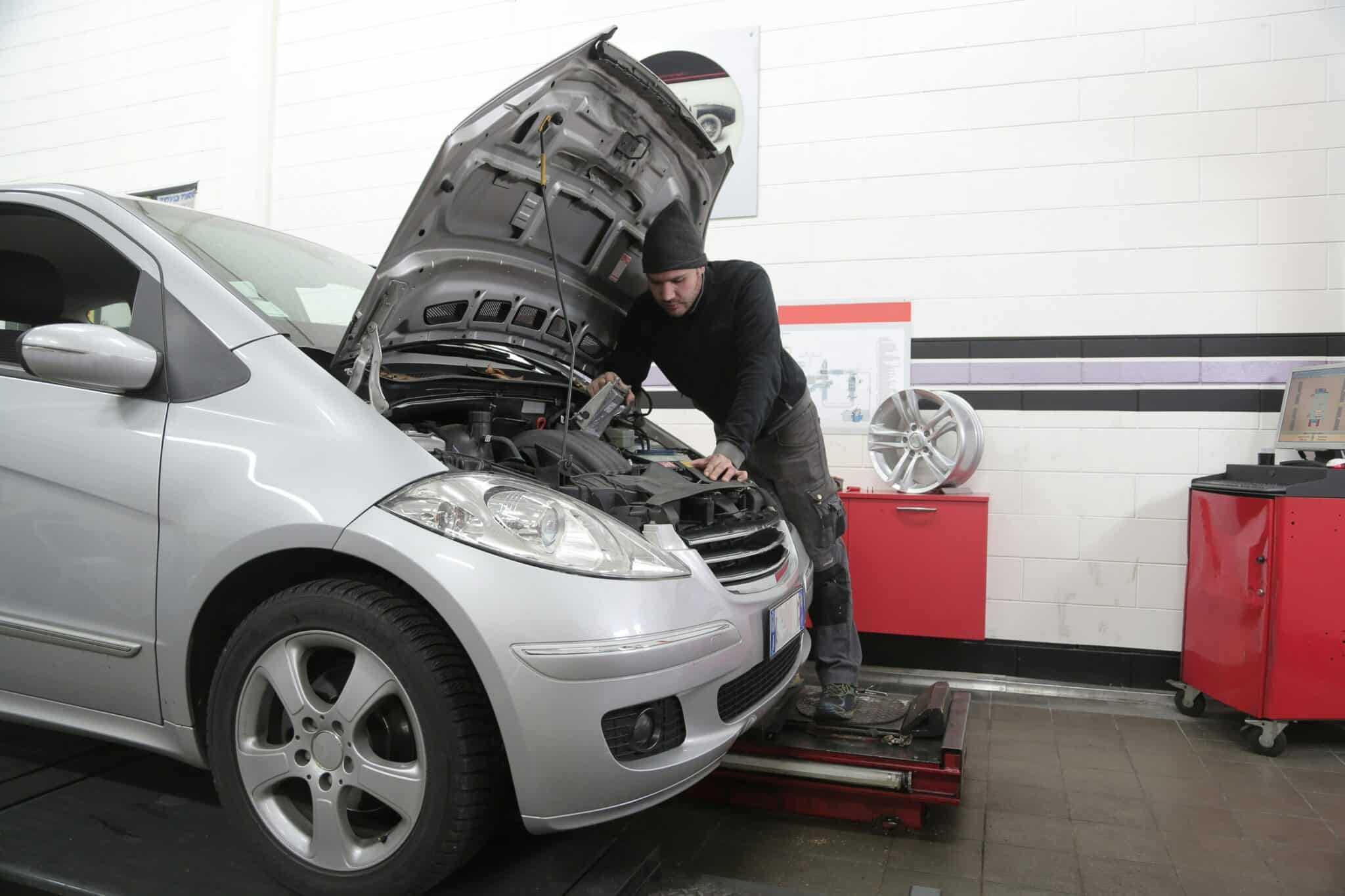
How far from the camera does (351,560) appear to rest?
1385mm

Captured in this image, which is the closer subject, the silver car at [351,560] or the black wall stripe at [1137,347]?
the silver car at [351,560]

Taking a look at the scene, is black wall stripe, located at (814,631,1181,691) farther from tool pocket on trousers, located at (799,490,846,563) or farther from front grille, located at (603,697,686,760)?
front grille, located at (603,697,686,760)

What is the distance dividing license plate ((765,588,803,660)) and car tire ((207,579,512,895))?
55 centimetres

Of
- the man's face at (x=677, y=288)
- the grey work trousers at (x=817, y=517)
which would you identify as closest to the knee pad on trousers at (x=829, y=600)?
the grey work trousers at (x=817, y=517)

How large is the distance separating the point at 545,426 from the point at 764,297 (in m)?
0.68

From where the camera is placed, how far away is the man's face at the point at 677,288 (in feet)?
7.18

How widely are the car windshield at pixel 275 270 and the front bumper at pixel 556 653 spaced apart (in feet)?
2.14

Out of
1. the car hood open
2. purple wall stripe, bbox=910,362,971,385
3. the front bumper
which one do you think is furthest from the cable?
purple wall stripe, bbox=910,362,971,385

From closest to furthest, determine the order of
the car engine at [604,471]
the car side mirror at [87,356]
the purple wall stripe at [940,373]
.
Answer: the car side mirror at [87,356], the car engine at [604,471], the purple wall stripe at [940,373]

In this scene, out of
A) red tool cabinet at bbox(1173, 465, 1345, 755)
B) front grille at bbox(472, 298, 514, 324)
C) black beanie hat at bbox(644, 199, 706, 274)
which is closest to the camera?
front grille at bbox(472, 298, 514, 324)

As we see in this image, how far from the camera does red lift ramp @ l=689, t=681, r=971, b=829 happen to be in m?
1.99

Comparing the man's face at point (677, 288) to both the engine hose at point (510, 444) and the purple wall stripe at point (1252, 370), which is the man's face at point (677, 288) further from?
the purple wall stripe at point (1252, 370)

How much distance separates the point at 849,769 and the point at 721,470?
0.78 m

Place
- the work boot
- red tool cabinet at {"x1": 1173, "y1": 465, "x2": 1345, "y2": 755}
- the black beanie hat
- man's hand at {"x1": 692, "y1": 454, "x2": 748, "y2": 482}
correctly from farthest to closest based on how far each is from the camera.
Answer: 1. red tool cabinet at {"x1": 1173, "y1": 465, "x2": 1345, "y2": 755}
2. the work boot
3. the black beanie hat
4. man's hand at {"x1": 692, "y1": 454, "x2": 748, "y2": 482}
